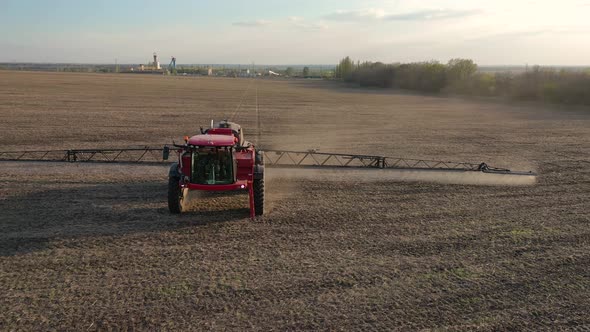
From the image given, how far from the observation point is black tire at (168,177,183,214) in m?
11.3

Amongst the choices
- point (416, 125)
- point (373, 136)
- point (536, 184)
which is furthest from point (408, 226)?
point (416, 125)

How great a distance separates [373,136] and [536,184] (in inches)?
484

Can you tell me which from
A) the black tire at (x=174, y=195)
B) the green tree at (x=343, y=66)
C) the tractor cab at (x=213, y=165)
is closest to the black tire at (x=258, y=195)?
the tractor cab at (x=213, y=165)

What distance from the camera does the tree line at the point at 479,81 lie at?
175 ft

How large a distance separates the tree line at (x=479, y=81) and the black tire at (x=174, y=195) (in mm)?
52771

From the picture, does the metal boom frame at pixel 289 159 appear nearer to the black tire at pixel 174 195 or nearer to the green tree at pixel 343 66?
the black tire at pixel 174 195

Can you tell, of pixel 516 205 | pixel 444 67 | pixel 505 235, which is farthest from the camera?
pixel 444 67

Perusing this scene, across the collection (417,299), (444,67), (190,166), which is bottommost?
(417,299)

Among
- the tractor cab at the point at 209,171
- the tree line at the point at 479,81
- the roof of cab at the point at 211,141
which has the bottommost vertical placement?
the tractor cab at the point at 209,171

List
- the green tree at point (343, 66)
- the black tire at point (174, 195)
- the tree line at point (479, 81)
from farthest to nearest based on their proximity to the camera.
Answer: the green tree at point (343, 66) → the tree line at point (479, 81) → the black tire at point (174, 195)

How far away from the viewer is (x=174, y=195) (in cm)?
1141

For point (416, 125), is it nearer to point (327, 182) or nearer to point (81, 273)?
point (327, 182)

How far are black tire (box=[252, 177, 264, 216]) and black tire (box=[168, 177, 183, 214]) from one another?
1.88 m

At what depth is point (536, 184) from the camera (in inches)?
608
